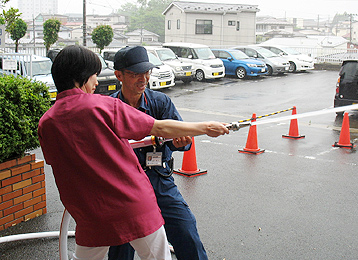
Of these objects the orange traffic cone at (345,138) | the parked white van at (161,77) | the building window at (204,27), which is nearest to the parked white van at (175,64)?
the parked white van at (161,77)

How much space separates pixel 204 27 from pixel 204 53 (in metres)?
20.5

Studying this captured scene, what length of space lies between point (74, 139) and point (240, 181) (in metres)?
4.89

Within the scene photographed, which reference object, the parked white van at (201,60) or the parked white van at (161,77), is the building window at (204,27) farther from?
the parked white van at (161,77)

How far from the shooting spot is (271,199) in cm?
597

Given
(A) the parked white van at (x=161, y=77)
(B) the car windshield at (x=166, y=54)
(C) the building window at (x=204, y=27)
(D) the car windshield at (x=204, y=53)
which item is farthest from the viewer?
(C) the building window at (x=204, y=27)

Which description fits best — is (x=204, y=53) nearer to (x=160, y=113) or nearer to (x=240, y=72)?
(x=240, y=72)

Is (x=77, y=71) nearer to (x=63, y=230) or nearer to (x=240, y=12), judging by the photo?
(x=63, y=230)

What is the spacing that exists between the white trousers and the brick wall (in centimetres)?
233

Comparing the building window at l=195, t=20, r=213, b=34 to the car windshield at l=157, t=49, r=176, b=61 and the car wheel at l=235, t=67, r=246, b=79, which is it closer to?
the car wheel at l=235, t=67, r=246, b=79

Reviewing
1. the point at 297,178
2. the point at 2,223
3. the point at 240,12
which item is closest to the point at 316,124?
the point at 297,178

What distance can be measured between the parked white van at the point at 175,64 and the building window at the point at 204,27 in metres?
21.3

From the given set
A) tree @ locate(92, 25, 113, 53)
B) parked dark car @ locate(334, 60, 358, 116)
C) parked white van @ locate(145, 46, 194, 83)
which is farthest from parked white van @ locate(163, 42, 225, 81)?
parked dark car @ locate(334, 60, 358, 116)

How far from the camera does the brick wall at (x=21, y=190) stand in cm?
457

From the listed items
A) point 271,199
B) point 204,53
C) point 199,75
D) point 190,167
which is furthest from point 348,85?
point 204,53
